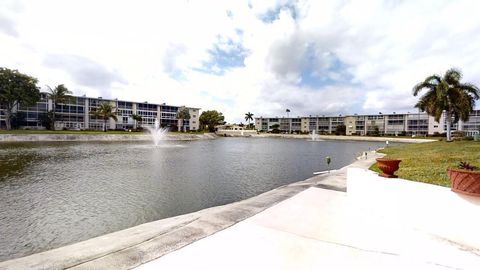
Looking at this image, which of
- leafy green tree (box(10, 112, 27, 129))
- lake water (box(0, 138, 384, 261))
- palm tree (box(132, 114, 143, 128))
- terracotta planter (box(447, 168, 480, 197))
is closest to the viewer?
terracotta planter (box(447, 168, 480, 197))

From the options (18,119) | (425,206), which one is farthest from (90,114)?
(425,206)

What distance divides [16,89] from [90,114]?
1157 inches

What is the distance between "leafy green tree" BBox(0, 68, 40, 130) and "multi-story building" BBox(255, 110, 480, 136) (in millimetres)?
125675

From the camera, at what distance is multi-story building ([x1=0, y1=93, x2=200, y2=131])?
69.9 metres

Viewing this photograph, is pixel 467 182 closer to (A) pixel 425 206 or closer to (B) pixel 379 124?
(A) pixel 425 206

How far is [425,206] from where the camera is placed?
6.18 metres

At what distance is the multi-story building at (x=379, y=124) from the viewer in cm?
9655

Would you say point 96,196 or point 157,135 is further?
point 157,135

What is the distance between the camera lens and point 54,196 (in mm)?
12039

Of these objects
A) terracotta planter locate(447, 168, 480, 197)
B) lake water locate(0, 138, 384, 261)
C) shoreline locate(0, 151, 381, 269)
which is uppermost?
terracotta planter locate(447, 168, 480, 197)

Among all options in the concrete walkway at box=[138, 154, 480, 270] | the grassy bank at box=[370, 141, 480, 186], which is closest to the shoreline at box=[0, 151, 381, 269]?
the concrete walkway at box=[138, 154, 480, 270]

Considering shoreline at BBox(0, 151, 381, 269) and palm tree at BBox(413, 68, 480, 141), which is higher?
palm tree at BBox(413, 68, 480, 141)

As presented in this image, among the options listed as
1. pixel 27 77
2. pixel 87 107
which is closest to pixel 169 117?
pixel 87 107

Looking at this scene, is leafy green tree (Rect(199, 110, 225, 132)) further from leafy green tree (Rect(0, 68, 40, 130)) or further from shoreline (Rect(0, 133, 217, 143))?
leafy green tree (Rect(0, 68, 40, 130))
